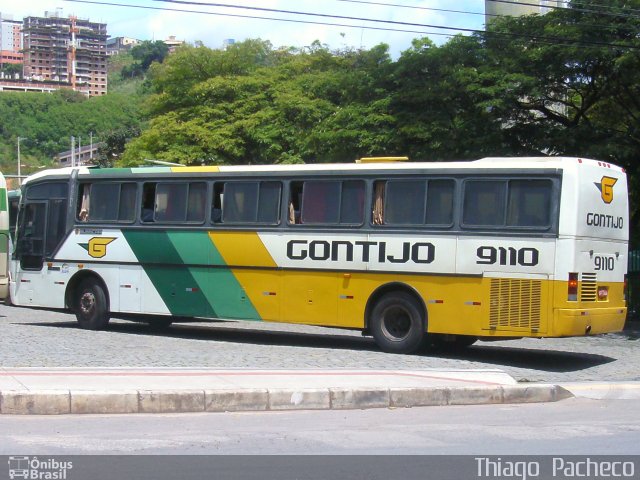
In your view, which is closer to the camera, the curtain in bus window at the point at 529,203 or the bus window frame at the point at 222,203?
the curtain in bus window at the point at 529,203

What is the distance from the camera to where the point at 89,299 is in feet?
60.5

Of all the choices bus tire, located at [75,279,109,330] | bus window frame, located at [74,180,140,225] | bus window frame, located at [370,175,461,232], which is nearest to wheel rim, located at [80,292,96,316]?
bus tire, located at [75,279,109,330]

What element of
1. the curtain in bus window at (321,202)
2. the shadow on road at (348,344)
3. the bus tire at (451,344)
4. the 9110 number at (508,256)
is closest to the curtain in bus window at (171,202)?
the shadow on road at (348,344)

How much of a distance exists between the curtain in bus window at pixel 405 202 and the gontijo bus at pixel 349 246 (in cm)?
2

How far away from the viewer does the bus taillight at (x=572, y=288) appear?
1378cm

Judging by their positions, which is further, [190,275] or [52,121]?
[52,121]

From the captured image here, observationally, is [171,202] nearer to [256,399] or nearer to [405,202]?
[405,202]

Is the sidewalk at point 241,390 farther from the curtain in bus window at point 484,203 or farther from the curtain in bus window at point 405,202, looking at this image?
the curtain in bus window at point 405,202

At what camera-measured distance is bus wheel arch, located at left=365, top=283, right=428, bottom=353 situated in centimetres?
1509

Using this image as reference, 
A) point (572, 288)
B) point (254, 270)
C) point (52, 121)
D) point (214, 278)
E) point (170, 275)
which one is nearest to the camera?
point (572, 288)

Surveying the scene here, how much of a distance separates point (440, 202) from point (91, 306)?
302 inches
